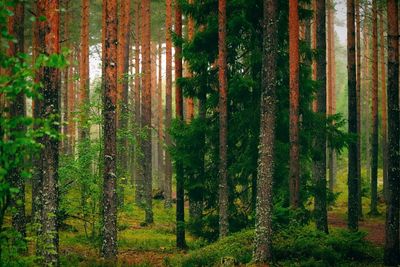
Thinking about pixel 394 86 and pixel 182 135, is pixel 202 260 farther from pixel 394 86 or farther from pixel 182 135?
pixel 394 86

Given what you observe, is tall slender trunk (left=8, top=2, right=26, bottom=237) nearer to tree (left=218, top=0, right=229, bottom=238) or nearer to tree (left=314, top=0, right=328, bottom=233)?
tree (left=218, top=0, right=229, bottom=238)

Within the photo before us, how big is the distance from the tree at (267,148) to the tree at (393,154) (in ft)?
10.8

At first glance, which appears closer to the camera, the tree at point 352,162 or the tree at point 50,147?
the tree at point 50,147

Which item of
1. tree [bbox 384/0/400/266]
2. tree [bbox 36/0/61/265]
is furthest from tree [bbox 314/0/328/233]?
tree [bbox 36/0/61/265]

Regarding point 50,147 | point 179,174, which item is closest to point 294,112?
point 179,174

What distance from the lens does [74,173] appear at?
1350 cm

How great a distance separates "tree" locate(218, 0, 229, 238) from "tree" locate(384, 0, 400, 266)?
181 inches

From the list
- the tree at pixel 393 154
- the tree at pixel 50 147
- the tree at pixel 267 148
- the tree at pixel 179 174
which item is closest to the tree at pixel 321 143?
the tree at pixel 393 154

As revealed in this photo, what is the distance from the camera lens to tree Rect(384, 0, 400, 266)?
11531 mm

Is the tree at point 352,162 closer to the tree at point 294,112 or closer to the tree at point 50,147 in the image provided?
the tree at point 294,112

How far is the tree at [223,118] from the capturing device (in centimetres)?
1330

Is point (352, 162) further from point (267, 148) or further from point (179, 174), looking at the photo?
point (267, 148)

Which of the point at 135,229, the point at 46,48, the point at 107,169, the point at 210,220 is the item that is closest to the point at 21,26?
the point at 46,48

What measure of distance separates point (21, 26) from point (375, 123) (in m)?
18.4
